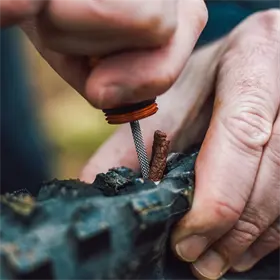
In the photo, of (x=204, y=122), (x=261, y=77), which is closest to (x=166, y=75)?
(x=261, y=77)

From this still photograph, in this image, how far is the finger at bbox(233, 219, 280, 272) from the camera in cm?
84

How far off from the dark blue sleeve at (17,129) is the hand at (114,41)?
31.9 inches

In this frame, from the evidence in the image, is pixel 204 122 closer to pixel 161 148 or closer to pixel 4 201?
pixel 161 148

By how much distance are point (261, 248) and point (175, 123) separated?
29 centimetres

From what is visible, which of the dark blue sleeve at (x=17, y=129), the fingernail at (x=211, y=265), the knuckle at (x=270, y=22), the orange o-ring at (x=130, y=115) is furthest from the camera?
the dark blue sleeve at (x=17, y=129)

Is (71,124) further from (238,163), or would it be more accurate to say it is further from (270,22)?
(238,163)

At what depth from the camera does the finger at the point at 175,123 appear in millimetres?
1040

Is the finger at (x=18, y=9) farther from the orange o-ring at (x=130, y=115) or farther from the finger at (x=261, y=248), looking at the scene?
the finger at (x=261, y=248)

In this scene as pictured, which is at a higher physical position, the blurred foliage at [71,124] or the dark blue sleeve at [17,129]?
the dark blue sleeve at [17,129]

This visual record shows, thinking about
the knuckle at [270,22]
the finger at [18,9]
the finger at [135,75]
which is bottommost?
the knuckle at [270,22]

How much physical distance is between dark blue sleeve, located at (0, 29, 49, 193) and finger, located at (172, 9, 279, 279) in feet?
2.22

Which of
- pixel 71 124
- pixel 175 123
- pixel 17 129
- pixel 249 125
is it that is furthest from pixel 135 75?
pixel 71 124

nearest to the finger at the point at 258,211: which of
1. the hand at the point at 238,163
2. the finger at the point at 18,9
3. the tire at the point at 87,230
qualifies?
the hand at the point at 238,163

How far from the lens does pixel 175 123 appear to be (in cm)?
108
